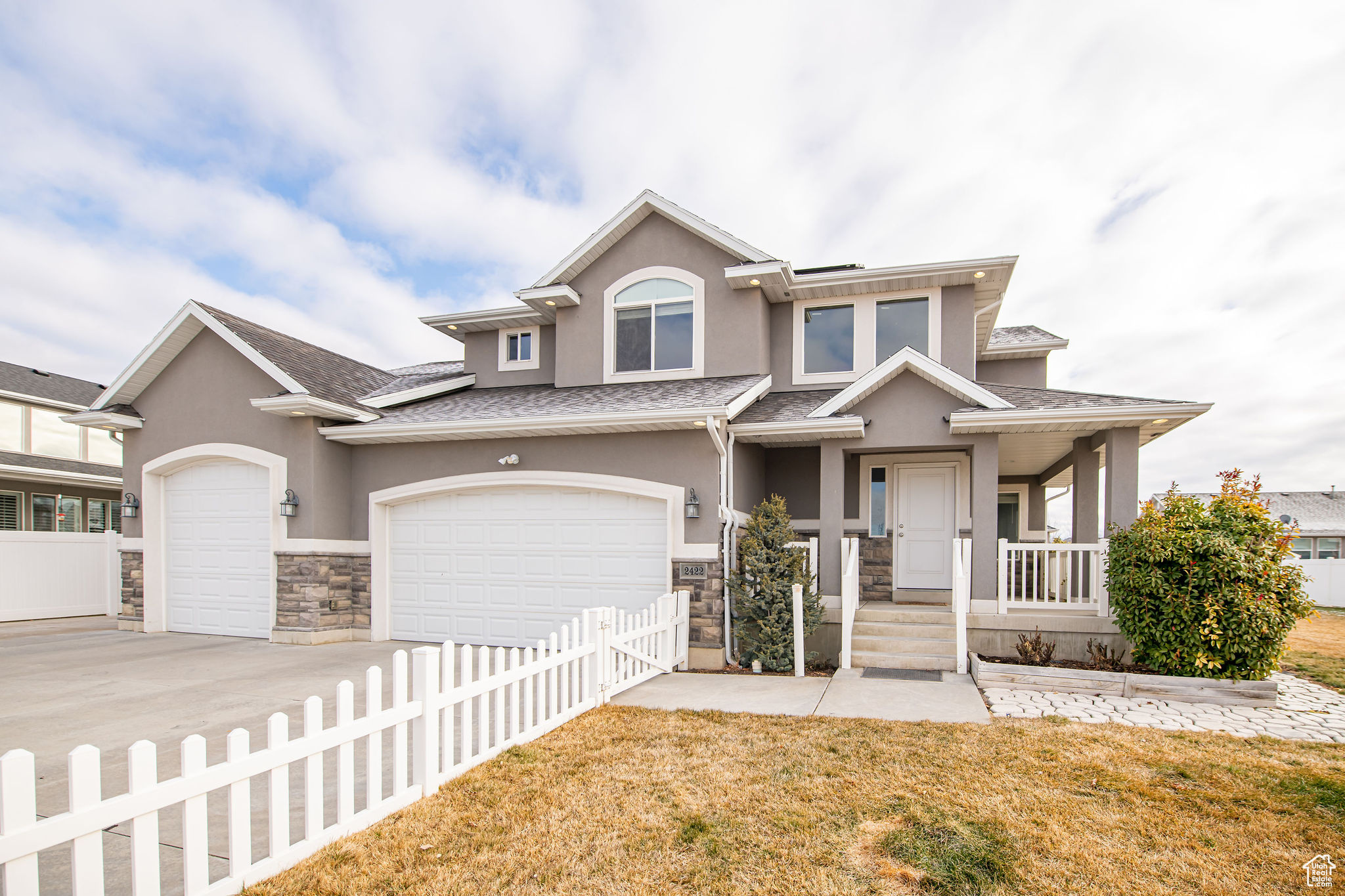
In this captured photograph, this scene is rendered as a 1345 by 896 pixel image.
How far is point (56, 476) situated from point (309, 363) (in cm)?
965

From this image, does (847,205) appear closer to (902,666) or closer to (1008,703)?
(902,666)

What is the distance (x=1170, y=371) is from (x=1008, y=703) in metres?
22.8

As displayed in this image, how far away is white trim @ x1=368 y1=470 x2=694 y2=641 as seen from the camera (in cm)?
922

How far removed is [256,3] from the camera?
940cm

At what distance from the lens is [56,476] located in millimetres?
15953

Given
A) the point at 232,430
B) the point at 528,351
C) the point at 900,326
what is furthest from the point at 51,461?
the point at 900,326

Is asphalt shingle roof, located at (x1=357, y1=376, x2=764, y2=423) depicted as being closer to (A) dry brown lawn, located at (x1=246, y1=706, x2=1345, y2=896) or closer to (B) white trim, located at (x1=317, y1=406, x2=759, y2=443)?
(B) white trim, located at (x1=317, y1=406, x2=759, y2=443)

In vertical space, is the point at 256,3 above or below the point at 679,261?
above

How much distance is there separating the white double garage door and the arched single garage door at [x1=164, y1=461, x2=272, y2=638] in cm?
2

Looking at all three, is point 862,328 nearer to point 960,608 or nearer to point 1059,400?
point 1059,400

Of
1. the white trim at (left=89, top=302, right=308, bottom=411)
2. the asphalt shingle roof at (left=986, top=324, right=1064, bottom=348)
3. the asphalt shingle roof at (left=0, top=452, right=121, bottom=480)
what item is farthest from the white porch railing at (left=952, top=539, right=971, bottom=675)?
the asphalt shingle roof at (left=0, top=452, right=121, bottom=480)

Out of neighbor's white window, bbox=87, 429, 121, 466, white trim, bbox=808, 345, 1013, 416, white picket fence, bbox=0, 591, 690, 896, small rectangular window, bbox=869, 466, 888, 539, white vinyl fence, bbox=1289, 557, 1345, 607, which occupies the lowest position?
white vinyl fence, bbox=1289, 557, 1345, 607

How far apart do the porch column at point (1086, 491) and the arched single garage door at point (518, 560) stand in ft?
21.8

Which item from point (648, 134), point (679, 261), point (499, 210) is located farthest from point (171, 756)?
point (499, 210)
